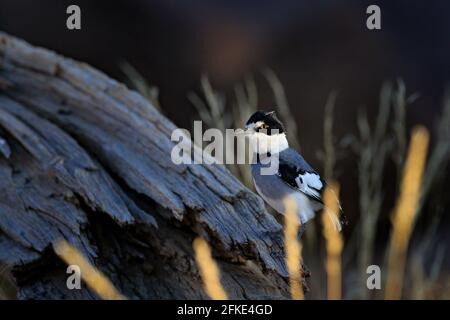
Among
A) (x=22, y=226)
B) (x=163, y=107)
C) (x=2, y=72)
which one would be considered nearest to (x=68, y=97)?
(x=2, y=72)

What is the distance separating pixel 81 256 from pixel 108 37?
2.78 metres

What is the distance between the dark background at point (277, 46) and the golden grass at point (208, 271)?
7.01 feet

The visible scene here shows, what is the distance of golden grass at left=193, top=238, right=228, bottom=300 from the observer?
2752 mm

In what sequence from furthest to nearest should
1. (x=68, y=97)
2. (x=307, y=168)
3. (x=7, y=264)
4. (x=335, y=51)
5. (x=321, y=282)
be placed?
(x=335, y=51) < (x=321, y=282) < (x=68, y=97) < (x=307, y=168) < (x=7, y=264)

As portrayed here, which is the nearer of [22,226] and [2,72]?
[22,226]

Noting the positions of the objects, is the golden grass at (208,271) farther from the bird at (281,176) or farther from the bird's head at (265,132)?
the bird's head at (265,132)

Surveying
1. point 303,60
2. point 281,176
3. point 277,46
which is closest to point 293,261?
point 281,176

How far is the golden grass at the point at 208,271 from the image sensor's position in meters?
2.75

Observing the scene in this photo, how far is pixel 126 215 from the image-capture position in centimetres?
285

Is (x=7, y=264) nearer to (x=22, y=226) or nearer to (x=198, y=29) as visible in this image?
(x=22, y=226)

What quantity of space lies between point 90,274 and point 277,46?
2.81 m

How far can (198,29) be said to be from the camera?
A: 521 centimetres

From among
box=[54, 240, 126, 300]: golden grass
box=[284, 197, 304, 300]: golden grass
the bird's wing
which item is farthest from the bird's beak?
box=[54, 240, 126, 300]: golden grass

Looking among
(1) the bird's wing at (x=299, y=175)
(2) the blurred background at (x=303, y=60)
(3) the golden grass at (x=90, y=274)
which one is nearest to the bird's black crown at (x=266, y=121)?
(1) the bird's wing at (x=299, y=175)
